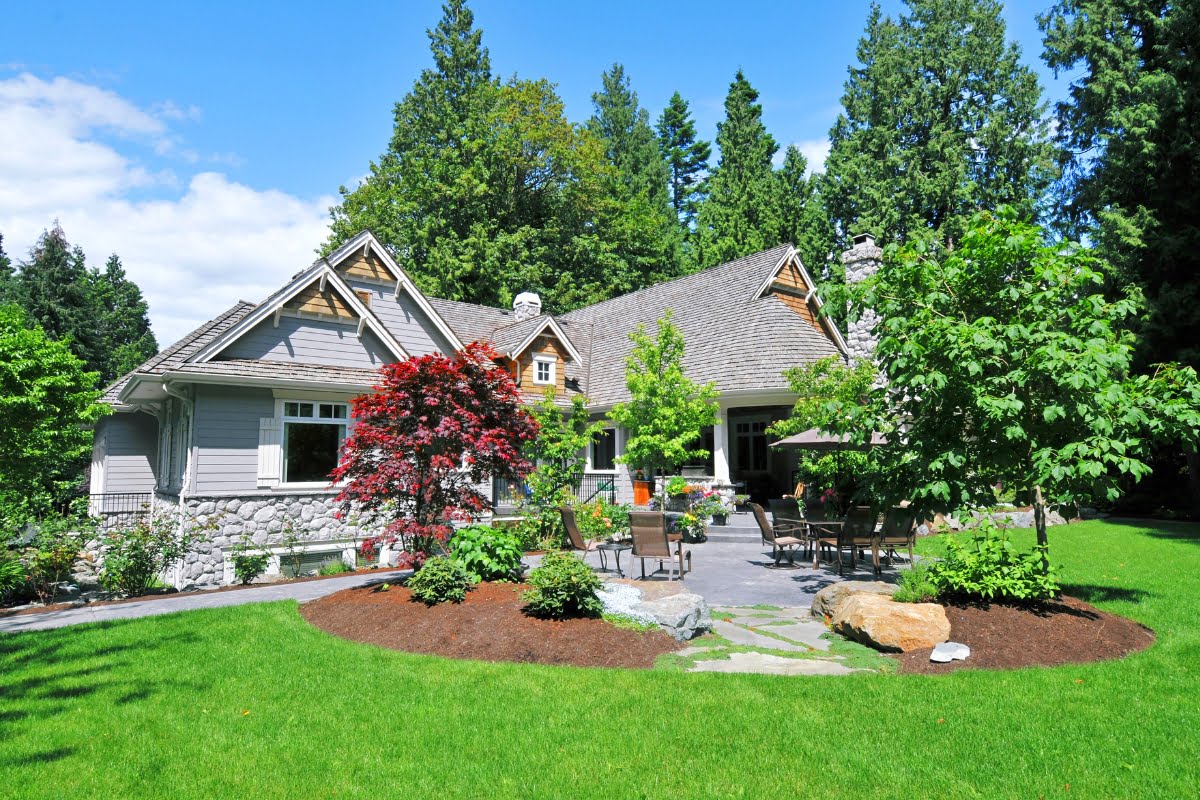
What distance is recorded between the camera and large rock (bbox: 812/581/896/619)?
815 centimetres

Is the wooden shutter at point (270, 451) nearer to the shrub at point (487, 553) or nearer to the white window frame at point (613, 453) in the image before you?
the shrub at point (487, 553)

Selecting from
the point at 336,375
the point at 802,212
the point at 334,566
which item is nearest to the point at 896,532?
the point at 334,566

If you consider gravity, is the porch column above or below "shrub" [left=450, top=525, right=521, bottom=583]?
above

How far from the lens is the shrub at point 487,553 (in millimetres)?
9008

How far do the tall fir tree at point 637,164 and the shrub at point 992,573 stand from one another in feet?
99.9

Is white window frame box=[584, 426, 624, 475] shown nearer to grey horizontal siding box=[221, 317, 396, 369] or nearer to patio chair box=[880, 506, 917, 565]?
grey horizontal siding box=[221, 317, 396, 369]

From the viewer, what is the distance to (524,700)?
5516 mm


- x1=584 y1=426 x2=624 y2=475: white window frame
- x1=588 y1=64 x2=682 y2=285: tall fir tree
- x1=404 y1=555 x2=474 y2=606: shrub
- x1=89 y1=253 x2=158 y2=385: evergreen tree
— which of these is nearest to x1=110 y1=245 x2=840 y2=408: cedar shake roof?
x1=584 y1=426 x2=624 y2=475: white window frame

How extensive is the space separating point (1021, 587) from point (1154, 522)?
16.9 m

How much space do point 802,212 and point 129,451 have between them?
2837cm

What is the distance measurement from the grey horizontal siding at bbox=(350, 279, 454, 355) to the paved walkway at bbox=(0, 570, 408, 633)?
6990mm

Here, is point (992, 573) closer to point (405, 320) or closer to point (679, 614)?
point (679, 614)

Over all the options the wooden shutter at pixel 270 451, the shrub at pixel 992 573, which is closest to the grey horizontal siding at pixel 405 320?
the wooden shutter at pixel 270 451

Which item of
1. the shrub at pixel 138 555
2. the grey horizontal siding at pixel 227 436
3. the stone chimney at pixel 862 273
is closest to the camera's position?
the shrub at pixel 138 555
